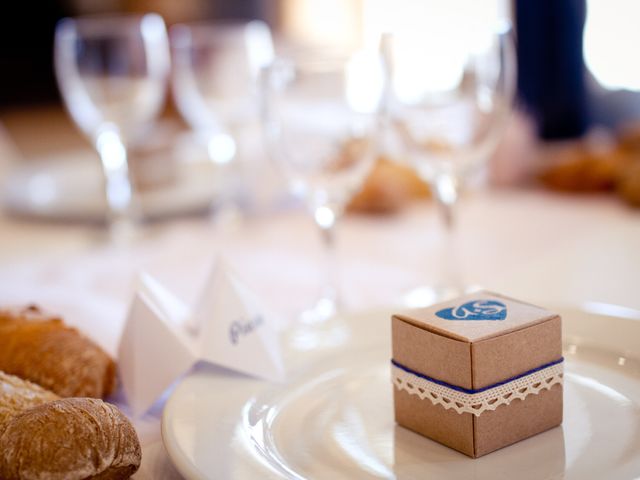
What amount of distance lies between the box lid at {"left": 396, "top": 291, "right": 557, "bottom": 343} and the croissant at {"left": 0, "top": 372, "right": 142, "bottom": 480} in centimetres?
20

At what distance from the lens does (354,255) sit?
4.06ft

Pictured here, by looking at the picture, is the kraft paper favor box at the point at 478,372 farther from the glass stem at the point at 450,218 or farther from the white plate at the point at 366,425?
the glass stem at the point at 450,218

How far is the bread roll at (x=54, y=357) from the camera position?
66 centimetres

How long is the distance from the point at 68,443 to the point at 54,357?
0.19 metres

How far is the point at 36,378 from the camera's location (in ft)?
2.16

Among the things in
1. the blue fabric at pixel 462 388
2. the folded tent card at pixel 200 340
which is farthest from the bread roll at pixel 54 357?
the blue fabric at pixel 462 388

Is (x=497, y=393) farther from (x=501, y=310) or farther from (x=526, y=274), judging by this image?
(x=526, y=274)

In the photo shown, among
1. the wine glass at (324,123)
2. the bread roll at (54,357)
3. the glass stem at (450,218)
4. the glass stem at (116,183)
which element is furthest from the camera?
the glass stem at (116,183)

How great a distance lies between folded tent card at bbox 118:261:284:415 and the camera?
661mm

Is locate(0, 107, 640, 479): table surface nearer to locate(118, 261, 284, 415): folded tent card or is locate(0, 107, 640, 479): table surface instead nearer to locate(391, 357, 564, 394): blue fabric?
locate(118, 261, 284, 415): folded tent card

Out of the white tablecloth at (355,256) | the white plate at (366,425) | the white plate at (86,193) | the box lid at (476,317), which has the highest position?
the box lid at (476,317)

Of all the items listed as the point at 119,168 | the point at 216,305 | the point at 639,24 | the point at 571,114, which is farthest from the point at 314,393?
the point at 639,24

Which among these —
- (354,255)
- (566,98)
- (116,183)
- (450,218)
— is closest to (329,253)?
(450,218)

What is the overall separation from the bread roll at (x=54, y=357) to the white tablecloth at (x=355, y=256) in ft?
0.41
